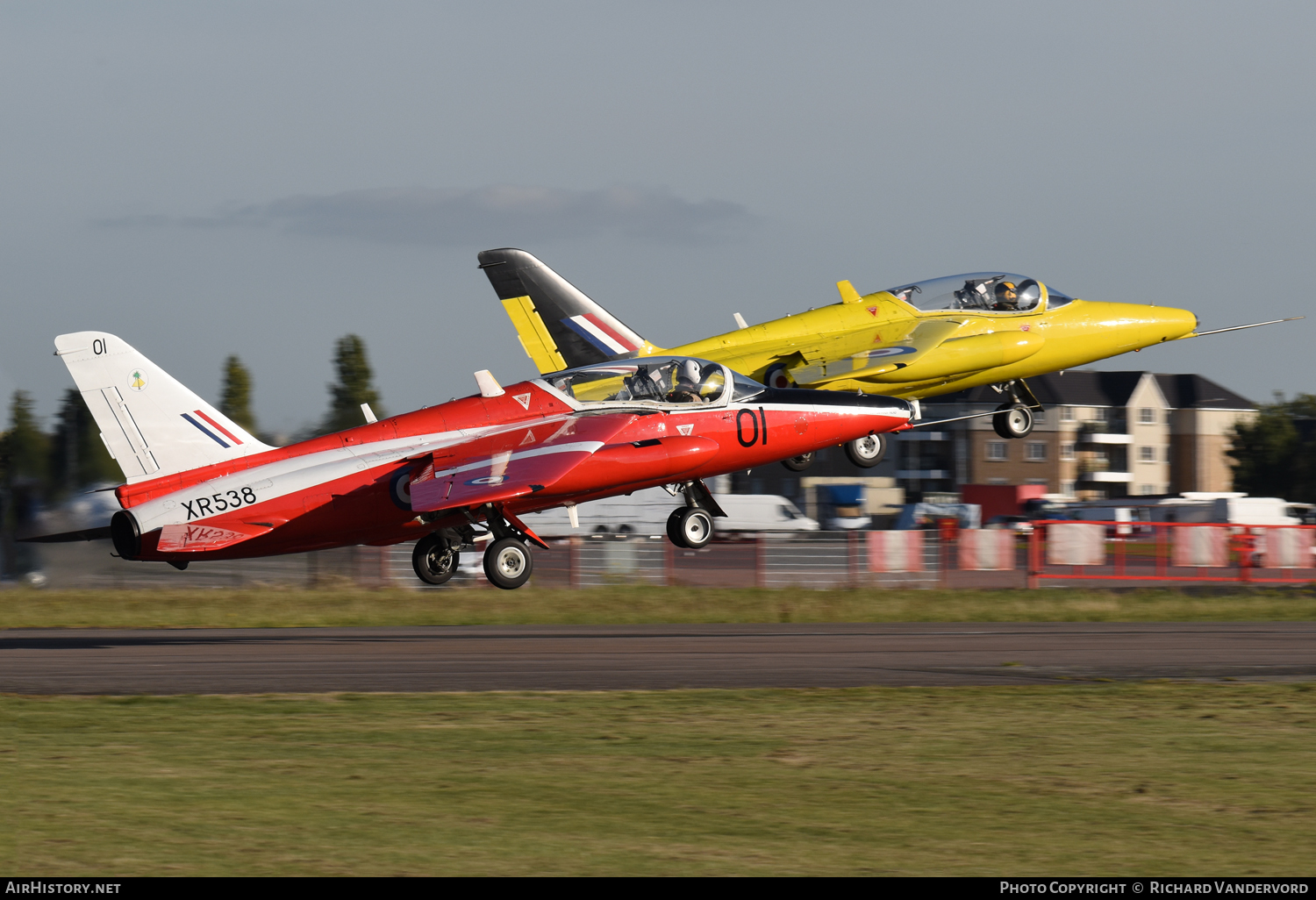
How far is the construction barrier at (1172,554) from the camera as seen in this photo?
4362 cm

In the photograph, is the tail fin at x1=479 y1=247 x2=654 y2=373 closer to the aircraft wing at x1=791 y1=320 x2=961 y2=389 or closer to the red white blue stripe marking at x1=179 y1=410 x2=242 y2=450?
the aircraft wing at x1=791 y1=320 x2=961 y2=389

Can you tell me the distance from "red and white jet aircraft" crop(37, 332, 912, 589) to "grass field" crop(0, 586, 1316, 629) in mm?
10335

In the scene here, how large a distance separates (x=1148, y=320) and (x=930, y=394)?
432 cm

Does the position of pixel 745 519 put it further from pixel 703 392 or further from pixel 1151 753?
pixel 1151 753

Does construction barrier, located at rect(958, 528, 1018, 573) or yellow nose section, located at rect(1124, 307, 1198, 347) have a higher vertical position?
yellow nose section, located at rect(1124, 307, 1198, 347)

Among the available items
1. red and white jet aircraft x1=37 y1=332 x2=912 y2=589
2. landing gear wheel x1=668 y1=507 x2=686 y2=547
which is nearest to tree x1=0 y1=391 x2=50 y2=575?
red and white jet aircraft x1=37 y1=332 x2=912 y2=589

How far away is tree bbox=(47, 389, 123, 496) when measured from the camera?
103ft

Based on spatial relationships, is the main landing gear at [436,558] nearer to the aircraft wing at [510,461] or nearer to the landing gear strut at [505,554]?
the landing gear strut at [505,554]

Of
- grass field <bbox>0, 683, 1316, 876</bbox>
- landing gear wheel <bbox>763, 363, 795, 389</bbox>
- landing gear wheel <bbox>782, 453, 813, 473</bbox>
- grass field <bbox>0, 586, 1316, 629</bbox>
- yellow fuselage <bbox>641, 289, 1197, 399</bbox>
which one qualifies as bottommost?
grass field <bbox>0, 586, 1316, 629</bbox>

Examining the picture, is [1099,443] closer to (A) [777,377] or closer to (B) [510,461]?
(A) [777,377]

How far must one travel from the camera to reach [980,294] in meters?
25.4

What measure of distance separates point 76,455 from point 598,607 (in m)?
12.5

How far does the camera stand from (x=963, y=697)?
711 inches
